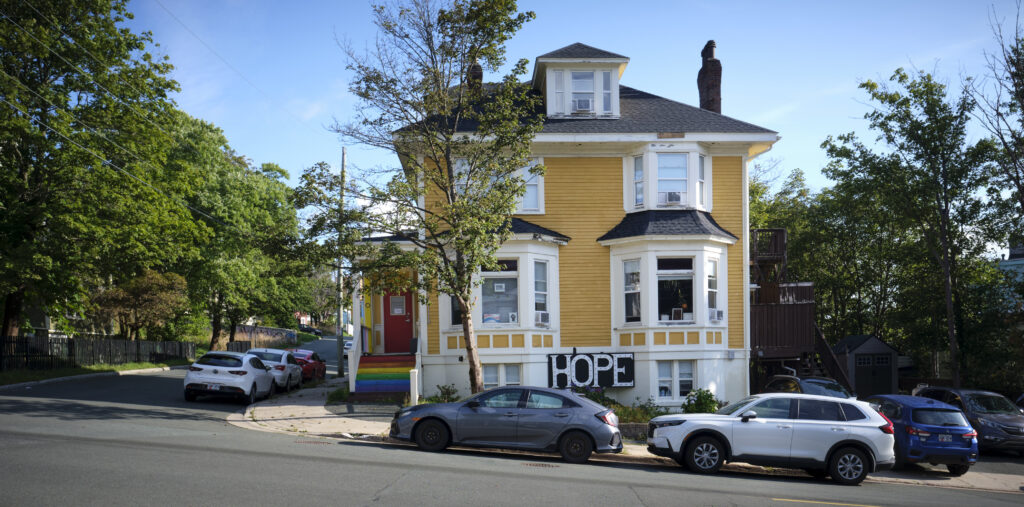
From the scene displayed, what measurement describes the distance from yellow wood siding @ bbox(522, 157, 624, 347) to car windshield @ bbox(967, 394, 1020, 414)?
31.1 ft

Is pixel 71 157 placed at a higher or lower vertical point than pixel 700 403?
higher

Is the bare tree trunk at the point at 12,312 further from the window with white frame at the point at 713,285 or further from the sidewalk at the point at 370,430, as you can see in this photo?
the window with white frame at the point at 713,285

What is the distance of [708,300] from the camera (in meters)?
20.8

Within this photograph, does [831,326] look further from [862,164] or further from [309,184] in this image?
[309,184]

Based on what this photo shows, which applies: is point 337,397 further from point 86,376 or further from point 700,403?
point 86,376

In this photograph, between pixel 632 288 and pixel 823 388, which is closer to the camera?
pixel 823 388

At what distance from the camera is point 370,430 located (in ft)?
50.3

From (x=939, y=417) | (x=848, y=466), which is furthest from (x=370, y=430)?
(x=939, y=417)

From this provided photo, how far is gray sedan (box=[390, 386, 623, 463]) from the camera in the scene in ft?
43.2

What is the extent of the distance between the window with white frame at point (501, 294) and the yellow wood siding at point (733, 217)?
6423 millimetres

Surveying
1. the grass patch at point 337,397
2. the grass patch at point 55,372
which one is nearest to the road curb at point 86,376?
the grass patch at point 55,372

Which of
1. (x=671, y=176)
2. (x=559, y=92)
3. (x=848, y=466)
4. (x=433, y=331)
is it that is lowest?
(x=848, y=466)

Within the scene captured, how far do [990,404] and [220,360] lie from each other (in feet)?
66.2

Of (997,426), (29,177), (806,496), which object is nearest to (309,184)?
(806,496)
